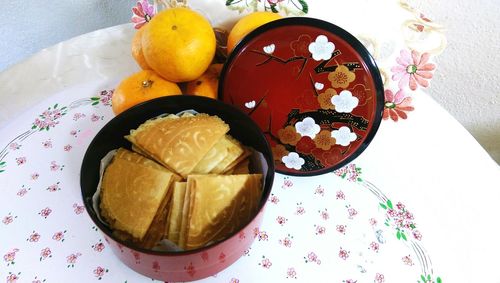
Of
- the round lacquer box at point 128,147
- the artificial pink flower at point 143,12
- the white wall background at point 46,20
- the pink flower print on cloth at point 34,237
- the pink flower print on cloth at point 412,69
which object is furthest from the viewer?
the white wall background at point 46,20

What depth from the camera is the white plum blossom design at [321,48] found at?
2.24ft

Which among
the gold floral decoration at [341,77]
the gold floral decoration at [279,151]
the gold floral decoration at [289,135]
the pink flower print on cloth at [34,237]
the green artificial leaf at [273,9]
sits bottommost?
the gold floral decoration at [279,151]

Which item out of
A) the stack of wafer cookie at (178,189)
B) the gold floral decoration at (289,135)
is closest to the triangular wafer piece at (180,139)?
the stack of wafer cookie at (178,189)

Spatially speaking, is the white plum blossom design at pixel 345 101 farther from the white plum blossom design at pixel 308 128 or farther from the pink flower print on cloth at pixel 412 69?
the pink flower print on cloth at pixel 412 69

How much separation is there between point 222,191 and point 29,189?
38 centimetres

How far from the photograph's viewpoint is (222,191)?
604 millimetres

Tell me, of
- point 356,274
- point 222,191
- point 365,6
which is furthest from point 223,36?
point 356,274

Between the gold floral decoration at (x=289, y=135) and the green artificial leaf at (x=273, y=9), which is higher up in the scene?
the green artificial leaf at (x=273, y=9)

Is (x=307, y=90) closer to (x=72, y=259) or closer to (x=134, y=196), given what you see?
(x=134, y=196)

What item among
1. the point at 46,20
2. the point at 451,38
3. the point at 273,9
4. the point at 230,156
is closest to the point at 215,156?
the point at 230,156

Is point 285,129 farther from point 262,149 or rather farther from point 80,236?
point 80,236

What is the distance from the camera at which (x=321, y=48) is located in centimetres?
69

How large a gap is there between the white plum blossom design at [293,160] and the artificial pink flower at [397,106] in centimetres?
23

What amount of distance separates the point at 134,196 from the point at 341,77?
15.5 inches
